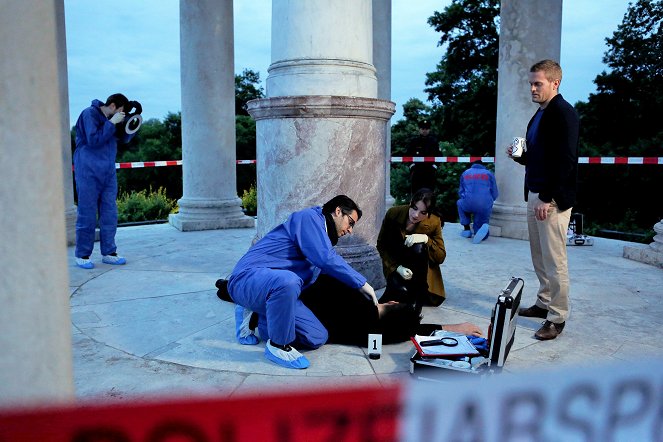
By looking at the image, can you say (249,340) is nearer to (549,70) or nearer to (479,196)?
(549,70)

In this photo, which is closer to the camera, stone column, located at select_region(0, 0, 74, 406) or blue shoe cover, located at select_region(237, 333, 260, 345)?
stone column, located at select_region(0, 0, 74, 406)

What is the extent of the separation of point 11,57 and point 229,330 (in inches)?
136

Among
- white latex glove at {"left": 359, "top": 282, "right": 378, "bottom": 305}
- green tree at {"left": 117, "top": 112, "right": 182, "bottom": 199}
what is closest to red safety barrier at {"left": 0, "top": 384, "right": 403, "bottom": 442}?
white latex glove at {"left": 359, "top": 282, "right": 378, "bottom": 305}

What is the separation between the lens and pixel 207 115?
1070 cm

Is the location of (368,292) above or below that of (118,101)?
below

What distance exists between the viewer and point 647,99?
22.7 metres

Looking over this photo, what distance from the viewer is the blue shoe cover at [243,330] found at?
453cm

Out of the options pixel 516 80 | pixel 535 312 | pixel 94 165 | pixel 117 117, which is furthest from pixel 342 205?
pixel 516 80

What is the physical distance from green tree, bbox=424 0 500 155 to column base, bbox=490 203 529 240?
1544 centimetres

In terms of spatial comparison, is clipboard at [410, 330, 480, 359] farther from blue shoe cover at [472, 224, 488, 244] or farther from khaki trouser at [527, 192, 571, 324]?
blue shoe cover at [472, 224, 488, 244]

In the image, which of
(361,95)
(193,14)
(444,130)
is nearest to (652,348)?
(361,95)

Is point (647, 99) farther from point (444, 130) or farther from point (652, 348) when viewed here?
point (652, 348)

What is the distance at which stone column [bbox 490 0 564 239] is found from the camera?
941 cm

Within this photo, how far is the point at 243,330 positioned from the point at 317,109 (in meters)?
2.06
